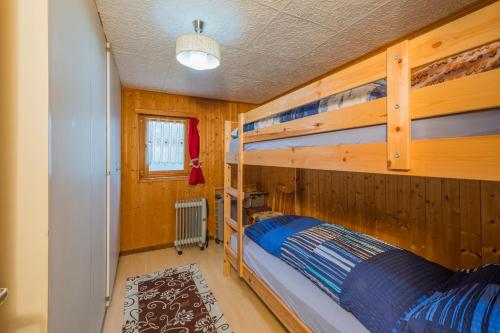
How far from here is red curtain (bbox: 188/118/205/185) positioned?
325cm

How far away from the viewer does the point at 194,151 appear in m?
3.27

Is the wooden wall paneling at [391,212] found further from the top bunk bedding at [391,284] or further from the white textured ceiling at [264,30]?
the white textured ceiling at [264,30]

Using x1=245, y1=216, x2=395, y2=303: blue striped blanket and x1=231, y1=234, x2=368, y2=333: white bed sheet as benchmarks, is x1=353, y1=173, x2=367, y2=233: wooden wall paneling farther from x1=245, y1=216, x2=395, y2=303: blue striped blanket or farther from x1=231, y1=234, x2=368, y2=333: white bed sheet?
x1=231, y1=234, x2=368, y2=333: white bed sheet

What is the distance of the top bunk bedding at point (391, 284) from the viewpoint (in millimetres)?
802

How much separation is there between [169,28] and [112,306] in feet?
7.76

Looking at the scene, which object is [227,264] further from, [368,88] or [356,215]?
[368,88]

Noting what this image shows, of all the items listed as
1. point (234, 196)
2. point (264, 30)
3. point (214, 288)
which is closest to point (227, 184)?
point (234, 196)

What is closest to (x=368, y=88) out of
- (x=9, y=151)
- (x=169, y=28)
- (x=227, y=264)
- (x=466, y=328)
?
(x=466, y=328)

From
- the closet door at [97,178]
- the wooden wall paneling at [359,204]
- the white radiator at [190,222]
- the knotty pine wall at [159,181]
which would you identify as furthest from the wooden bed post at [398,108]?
the knotty pine wall at [159,181]

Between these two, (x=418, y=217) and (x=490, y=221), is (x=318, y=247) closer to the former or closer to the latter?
(x=418, y=217)

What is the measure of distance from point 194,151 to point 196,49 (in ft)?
6.53

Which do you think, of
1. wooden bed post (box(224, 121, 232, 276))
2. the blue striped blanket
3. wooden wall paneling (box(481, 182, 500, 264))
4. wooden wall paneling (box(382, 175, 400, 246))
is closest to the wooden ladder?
wooden bed post (box(224, 121, 232, 276))

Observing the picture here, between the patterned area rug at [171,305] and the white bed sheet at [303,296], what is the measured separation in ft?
1.82

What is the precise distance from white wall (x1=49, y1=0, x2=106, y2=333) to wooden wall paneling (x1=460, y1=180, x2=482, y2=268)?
2.24 metres
